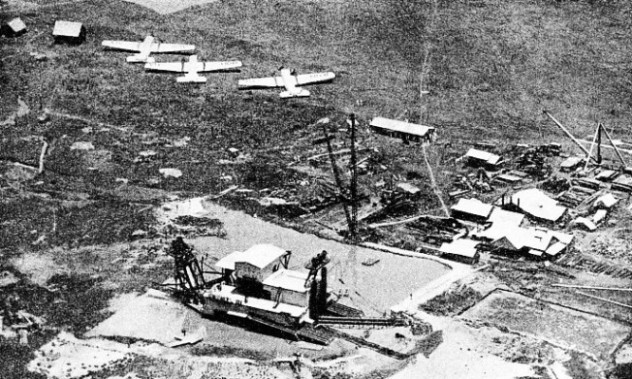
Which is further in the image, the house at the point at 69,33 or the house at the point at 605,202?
the house at the point at 69,33

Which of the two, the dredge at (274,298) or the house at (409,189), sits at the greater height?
the house at (409,189)

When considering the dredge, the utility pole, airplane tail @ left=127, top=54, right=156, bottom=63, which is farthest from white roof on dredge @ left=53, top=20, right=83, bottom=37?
the dredge

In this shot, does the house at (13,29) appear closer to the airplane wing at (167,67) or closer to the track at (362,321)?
the airplane wing at (167,67)

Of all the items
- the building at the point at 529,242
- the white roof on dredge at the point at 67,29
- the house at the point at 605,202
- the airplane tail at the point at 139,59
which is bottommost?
the building at the point at 529,242

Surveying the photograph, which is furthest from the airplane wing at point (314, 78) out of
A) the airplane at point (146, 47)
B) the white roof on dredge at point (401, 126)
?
→ the airplane at point (146, 47)

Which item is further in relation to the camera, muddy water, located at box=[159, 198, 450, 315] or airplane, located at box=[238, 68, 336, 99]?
airplane, located at box=[238, 68, 336, 99]

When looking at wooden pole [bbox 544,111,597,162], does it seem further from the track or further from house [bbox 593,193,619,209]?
the track

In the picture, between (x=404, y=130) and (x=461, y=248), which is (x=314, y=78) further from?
(x=461, y=248)
